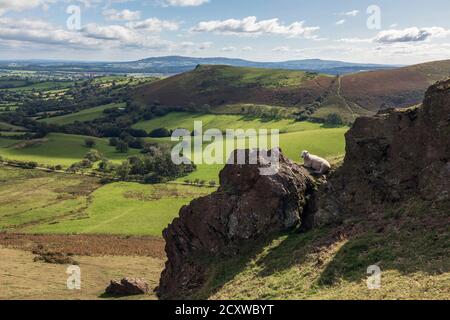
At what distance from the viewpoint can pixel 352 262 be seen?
27875mm

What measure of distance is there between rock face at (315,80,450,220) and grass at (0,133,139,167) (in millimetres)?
135351

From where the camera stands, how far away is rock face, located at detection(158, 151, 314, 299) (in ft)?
120

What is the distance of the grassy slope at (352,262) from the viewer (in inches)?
922

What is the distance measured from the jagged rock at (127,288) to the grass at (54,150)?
382 ft

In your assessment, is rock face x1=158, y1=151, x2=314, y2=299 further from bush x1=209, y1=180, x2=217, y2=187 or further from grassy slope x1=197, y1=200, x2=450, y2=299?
bush x1=209, y1=180, x2=217, y2=187

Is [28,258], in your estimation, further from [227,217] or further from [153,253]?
[227,217]

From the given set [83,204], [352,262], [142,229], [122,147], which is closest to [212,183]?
[83,204]

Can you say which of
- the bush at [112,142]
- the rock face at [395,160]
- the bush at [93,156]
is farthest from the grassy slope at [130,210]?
the bush at [112,142]

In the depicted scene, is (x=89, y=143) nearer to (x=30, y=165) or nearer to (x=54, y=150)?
(x=54, y=150)

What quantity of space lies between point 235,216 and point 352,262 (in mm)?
12066

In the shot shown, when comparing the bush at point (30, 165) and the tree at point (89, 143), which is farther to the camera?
the tree at point (89, 143)

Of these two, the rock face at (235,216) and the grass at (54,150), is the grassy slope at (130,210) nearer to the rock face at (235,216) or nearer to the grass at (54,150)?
the grass at (54,150)

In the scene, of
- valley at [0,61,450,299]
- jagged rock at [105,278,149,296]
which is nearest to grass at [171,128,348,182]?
valley at [0,61,450,299]

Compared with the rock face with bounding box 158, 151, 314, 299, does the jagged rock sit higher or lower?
lower
